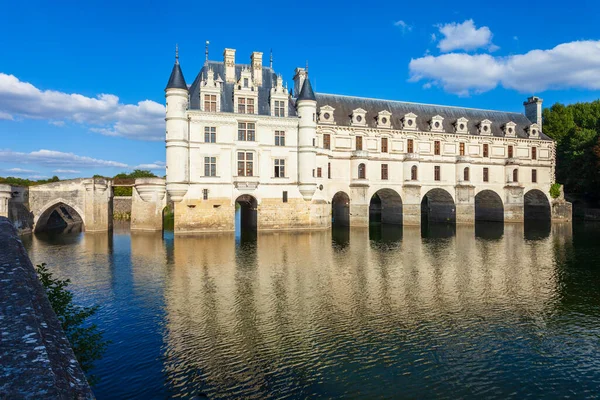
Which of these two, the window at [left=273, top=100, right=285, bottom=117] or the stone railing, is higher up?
the window at [left=273, top=100, right=285, bottom=117]

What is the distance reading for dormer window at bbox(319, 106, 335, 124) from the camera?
4241 centimetres

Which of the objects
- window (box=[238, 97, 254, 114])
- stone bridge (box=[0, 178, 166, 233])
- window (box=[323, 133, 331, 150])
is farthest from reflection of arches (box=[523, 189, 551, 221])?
stone bridge (box=[0, 178, 166, 233])

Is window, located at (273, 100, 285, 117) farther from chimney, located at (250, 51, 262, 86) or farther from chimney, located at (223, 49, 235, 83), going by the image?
chimney, located at (223, 49, 235, 83)

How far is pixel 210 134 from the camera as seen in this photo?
36812 mm

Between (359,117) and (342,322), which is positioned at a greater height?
(359,117)

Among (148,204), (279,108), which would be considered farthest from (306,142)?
(148,204)

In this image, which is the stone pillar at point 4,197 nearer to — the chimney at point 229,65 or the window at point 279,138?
the chimney at point 229,65

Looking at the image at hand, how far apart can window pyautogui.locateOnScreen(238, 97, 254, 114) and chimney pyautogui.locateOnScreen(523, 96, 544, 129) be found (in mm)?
37640

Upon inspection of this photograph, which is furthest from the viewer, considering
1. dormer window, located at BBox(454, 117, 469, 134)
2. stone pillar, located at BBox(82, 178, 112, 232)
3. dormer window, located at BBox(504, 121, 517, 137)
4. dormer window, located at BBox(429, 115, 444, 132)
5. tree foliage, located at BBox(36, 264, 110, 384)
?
dormer window, located at BBox(504, 121, 517, 137)

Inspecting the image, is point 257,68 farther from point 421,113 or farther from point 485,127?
point 485,127

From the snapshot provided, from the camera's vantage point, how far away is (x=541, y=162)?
5069 cm

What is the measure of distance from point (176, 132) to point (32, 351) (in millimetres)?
33532

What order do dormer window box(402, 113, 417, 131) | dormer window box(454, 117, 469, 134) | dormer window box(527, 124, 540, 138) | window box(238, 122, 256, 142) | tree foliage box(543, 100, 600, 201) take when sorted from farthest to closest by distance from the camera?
tree foliage box(543, 100, 600, 201) < dormer window box(527, 124, 540, 138) < dormer window box(454, 117, 469, 134) < dormer window box(402, 113, 417, 131) < window box(238, 122, 256, 142)

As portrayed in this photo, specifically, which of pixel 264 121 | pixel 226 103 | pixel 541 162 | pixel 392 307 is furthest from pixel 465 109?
pixel 392 307
